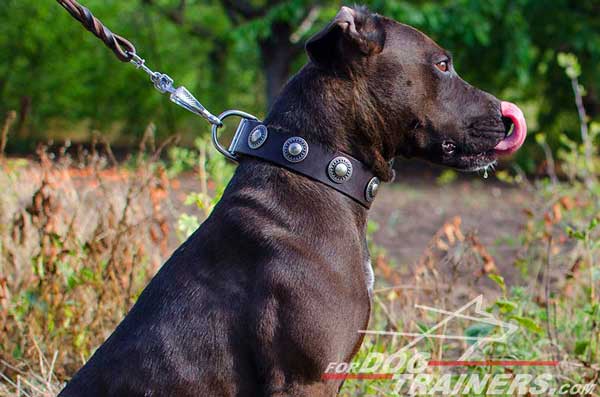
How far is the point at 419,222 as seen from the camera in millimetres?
8969

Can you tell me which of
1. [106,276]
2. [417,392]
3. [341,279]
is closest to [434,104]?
[341,279]

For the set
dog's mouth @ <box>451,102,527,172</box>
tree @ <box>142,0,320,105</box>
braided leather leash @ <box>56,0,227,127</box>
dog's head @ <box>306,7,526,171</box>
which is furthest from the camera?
tree @ <box>142,0,320,105</box>

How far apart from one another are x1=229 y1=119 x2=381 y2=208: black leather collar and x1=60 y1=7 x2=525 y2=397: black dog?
3cm

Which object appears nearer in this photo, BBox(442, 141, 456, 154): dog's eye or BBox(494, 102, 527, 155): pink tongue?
BBox(442, 141, 456, 154): dog's eye

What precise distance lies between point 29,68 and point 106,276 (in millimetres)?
11950

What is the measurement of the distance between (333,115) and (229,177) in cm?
279

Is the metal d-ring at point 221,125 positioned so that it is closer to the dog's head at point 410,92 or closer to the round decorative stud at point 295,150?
the round decorative stud at point 295,150

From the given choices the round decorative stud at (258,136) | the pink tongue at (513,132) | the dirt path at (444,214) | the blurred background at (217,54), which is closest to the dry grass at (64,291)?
the round decorative stud at (258,136)

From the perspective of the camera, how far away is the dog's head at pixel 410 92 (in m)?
2.86

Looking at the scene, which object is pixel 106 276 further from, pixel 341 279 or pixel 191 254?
pixel 341 279

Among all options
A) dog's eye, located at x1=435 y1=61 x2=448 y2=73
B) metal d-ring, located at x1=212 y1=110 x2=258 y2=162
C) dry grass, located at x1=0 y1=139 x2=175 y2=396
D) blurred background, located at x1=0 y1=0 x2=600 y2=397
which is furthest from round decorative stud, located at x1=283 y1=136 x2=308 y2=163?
dry grass, located at x1=0 y1=139 x2=175 y2=396

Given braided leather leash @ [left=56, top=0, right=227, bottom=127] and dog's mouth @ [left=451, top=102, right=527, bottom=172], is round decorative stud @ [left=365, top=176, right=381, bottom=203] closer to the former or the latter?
dog's mouth @ [left=451, top=102, right=527, bottom=172]

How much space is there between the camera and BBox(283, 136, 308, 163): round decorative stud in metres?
2.74

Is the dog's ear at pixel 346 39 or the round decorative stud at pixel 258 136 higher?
the dog's ear at pixel 346 39
